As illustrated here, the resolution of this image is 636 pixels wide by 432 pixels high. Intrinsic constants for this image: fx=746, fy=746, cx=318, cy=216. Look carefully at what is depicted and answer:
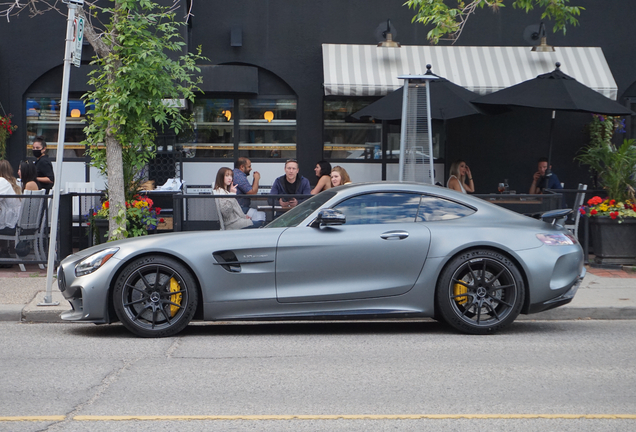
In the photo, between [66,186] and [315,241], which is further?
[66,186]

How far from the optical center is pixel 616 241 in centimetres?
1133

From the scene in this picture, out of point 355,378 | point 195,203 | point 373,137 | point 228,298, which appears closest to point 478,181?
point 373,137

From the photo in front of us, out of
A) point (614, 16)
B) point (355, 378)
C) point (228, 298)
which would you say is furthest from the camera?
point (614, 16)

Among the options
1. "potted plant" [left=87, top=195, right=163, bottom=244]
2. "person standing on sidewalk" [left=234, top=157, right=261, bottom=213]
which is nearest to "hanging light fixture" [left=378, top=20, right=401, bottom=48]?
"person standing on sidewalk" [left=234, top=157, right=261, bottom=213]

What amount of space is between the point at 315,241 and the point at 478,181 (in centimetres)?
858

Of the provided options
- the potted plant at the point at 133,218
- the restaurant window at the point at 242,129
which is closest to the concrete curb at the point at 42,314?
the potted plant at the point at 133,218

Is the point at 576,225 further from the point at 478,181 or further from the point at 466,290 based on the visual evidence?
the point at 466,290

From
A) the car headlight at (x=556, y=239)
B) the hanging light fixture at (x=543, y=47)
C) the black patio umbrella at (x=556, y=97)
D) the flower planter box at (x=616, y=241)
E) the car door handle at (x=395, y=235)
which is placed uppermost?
the hanging light fixture at (x=543, y=47)

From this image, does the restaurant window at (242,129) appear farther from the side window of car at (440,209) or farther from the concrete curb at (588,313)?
the side window of car at (440,209)

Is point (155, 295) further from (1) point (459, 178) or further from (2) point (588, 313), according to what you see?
(1) point (459, 178)

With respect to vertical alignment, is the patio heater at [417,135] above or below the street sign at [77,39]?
below

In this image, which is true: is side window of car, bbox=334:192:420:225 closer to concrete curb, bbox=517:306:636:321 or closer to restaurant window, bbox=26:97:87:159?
concrete curb, bbox=517:306:636:321

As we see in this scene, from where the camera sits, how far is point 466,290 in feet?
23.1

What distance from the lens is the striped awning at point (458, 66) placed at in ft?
44.0
